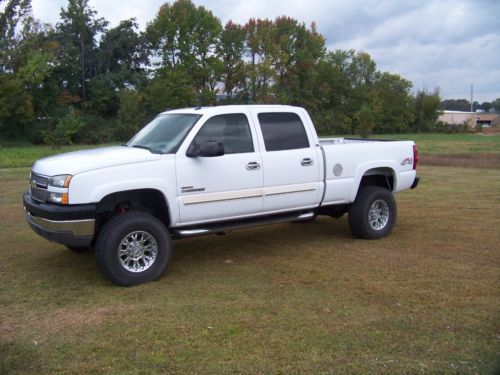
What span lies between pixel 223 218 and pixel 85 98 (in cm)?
5392

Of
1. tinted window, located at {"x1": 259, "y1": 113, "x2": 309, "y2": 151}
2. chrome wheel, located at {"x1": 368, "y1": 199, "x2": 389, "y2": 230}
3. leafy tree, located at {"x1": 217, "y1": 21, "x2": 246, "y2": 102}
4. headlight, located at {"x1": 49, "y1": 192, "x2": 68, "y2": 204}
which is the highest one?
leafy tree, located at {"x1": 217, "y1": 21, "x2": 246, "y2": 102}

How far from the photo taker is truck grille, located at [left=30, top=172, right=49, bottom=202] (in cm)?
582

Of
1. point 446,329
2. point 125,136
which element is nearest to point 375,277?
point 446,329

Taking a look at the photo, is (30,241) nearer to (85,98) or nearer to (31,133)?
(31,133)

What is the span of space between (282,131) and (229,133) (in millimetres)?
818

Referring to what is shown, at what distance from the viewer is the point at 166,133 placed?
6691mm

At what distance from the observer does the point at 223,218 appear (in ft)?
21.5

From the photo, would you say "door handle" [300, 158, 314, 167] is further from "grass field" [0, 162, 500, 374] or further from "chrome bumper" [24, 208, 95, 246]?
"chrome bumper" [24, 208, 95, 246]

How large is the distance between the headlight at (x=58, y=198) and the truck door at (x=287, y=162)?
94.3 inches

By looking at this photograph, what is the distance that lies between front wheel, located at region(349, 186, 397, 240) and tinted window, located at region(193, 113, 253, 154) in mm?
2084

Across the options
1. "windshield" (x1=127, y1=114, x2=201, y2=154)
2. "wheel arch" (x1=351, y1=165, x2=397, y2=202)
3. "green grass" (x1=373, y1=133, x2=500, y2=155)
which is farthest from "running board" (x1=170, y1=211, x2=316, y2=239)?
"green grass" (x1=373, y1=133, x2=500, y2=155)

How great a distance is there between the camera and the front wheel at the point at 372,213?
788 cm

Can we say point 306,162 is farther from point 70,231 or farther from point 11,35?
point 11,35

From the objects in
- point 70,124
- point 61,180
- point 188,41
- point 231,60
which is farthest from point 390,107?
point 61,180
